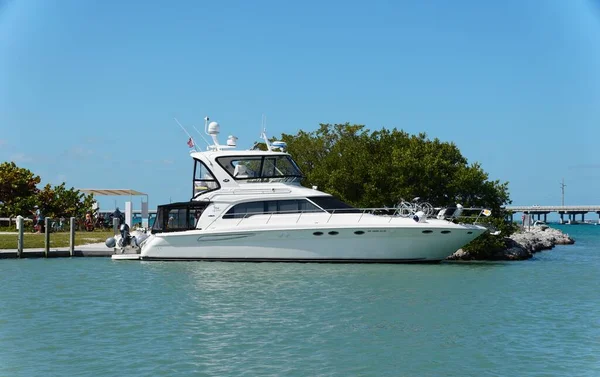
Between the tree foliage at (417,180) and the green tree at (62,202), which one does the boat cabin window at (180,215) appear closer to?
the tree foliage at (417,180)

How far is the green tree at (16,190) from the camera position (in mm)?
43094

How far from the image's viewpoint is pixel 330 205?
26.5 m

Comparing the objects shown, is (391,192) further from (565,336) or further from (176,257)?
(565,336)

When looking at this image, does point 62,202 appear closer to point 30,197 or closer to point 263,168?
point 30,197

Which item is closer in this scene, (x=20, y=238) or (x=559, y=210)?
(x=20, y=238)

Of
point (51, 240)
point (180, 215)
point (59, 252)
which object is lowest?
point (59, 252)

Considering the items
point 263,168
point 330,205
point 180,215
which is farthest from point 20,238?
point 330,205

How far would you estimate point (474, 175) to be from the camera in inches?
1347

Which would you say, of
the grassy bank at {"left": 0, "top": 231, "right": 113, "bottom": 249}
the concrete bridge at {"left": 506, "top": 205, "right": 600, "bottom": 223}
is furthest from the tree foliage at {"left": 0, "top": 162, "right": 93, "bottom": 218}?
the concrete bridge at {"left": 506, "top": 205, "right": 600, "bottom": 223}

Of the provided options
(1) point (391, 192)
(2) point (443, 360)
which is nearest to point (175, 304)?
(2) point (443, 360)

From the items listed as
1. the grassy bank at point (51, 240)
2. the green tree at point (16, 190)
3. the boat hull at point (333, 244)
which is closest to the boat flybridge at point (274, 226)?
the boat hull at point (333, 244)

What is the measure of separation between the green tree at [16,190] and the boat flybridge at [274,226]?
17.4m

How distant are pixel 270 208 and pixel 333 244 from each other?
8.61ft

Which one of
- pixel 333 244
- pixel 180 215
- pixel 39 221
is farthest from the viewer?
pixel 39 221
